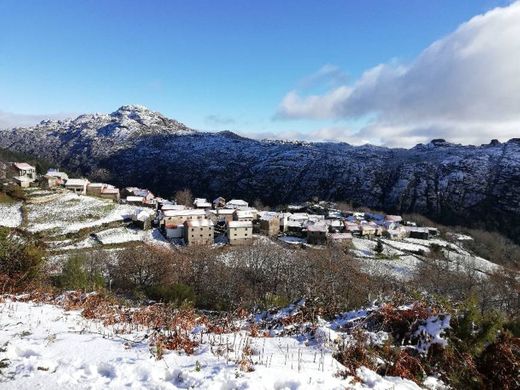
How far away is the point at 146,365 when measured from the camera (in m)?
6.17

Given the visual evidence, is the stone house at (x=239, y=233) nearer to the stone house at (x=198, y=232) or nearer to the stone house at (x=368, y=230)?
the stone house at (x=198, y=232)

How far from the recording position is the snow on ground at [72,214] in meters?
55.1

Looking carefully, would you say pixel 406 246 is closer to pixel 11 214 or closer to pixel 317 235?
pixel 317 235

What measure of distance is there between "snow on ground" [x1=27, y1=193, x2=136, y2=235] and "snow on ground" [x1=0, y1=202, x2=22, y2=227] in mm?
1523

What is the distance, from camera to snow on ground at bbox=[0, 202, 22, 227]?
52.0 meters

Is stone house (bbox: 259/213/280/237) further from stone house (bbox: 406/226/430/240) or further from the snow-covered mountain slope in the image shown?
the snow-covered mountain slope

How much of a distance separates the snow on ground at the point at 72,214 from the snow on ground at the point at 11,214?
5.00 feet

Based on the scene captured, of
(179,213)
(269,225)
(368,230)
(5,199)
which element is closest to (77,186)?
(5,199)

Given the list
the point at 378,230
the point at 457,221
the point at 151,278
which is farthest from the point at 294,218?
the point at 457,221

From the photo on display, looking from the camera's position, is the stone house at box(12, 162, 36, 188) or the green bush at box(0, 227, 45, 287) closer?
the green bush at box(0, 227, 45, 287)

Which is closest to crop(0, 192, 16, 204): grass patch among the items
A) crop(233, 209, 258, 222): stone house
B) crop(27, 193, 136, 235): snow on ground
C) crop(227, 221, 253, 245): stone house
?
crop(27, 193, 136, 235): snow on ground

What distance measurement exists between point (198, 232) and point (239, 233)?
299 inches

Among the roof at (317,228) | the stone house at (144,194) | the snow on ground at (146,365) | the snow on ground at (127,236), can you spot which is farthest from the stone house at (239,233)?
the snow on ground at (146,365)

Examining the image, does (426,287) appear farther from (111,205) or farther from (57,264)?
(111,205)
